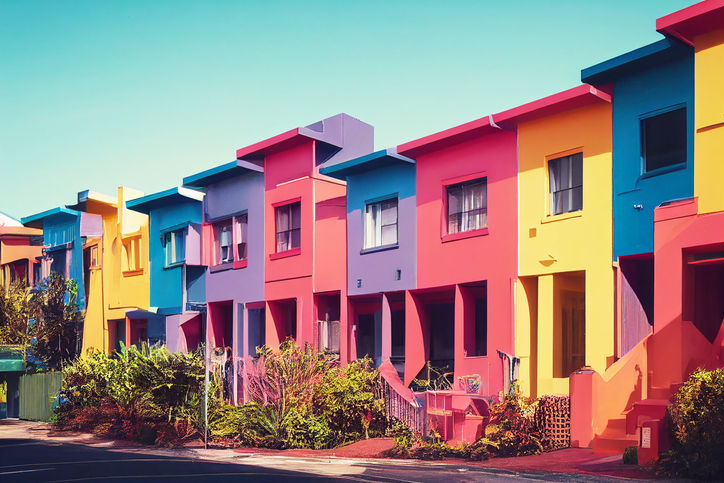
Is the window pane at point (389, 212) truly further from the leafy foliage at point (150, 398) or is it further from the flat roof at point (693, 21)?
the flat roof at point (693, 21)

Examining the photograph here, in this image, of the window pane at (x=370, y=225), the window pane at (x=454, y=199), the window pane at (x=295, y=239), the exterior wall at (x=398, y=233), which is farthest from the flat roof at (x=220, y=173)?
the window pane at (x=454, y=199)

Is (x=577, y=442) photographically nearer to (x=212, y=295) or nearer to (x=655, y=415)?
(x=655, y=415)

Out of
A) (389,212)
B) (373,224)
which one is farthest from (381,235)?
(389,212)

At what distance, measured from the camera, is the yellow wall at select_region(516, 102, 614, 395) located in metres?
18.1

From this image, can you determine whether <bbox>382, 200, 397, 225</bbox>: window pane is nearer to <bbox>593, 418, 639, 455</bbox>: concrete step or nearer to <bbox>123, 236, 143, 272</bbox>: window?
<bbox>593, 418, 639, 455</bbox>: concrete step

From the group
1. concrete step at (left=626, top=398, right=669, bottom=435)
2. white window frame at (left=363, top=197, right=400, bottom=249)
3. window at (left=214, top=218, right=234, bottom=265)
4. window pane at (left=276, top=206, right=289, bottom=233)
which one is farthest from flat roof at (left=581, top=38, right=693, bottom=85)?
window at (left=214, top=218, right=234, bottom=265)

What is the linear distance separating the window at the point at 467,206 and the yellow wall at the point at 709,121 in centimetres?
662

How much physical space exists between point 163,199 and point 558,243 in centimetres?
1729

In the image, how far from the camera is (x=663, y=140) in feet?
57.2

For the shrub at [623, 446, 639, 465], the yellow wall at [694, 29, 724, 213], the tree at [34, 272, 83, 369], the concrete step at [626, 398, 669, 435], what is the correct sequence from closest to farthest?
the concrete step at [626, 398, 669, 435], the shrub at [623, 446, 639, 465], the yellow wall at [694, 29, 724, 213], the tree at [34, 272, 83, 369]

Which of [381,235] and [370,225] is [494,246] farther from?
[370,225]

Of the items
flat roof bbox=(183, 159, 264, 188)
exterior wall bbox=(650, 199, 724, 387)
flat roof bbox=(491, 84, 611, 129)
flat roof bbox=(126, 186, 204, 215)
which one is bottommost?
exterior wall bbox=(650, 199, 724, 387)

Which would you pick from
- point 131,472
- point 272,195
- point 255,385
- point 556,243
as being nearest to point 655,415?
point 556,243

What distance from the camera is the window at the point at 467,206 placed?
21516 mm
